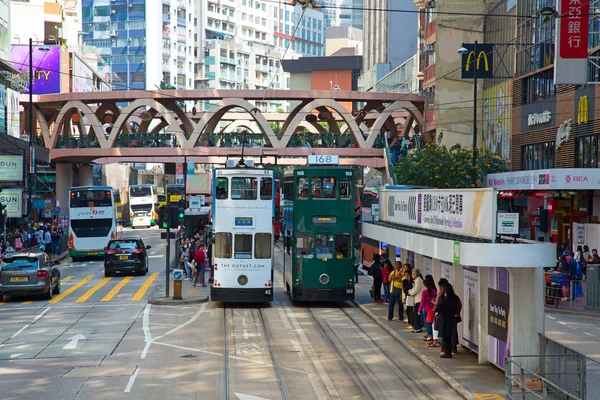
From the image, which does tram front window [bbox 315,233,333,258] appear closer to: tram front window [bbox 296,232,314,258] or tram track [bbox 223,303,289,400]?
tram front window [bbox 296,232,314,258]

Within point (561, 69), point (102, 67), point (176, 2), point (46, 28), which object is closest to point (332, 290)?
point (561, 69)

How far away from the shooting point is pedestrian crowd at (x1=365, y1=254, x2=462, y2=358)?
1867 cm

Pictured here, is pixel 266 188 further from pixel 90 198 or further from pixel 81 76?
pixel 81 76

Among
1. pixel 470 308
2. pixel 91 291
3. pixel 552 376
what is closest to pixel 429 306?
pixel 470 308

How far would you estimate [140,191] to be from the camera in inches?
3415

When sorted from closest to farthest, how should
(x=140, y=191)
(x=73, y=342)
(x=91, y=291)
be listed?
(x=73, y=342)
(x=91, y=291)
(x=140, y=191)

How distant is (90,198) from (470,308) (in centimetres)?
3379

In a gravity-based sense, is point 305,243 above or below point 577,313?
above

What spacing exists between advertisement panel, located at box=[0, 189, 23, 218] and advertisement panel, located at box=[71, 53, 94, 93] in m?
50.9

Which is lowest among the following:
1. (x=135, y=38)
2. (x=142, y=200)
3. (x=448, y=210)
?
(x=142, y=200)

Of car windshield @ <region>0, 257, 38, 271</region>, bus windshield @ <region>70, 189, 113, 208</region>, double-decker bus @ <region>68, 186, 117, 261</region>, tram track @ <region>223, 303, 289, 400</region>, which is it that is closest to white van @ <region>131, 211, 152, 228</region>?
double-decker bus @ <region>68, 186, 117, 261</region>

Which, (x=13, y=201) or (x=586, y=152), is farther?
(x=13, y=201)

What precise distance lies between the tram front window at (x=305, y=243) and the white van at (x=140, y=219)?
60949mm

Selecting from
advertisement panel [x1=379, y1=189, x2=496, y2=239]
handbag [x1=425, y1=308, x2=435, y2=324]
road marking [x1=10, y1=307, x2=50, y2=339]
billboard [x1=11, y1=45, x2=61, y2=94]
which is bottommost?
road marking [x1=10, y1=307, x2=50, y2=339]
